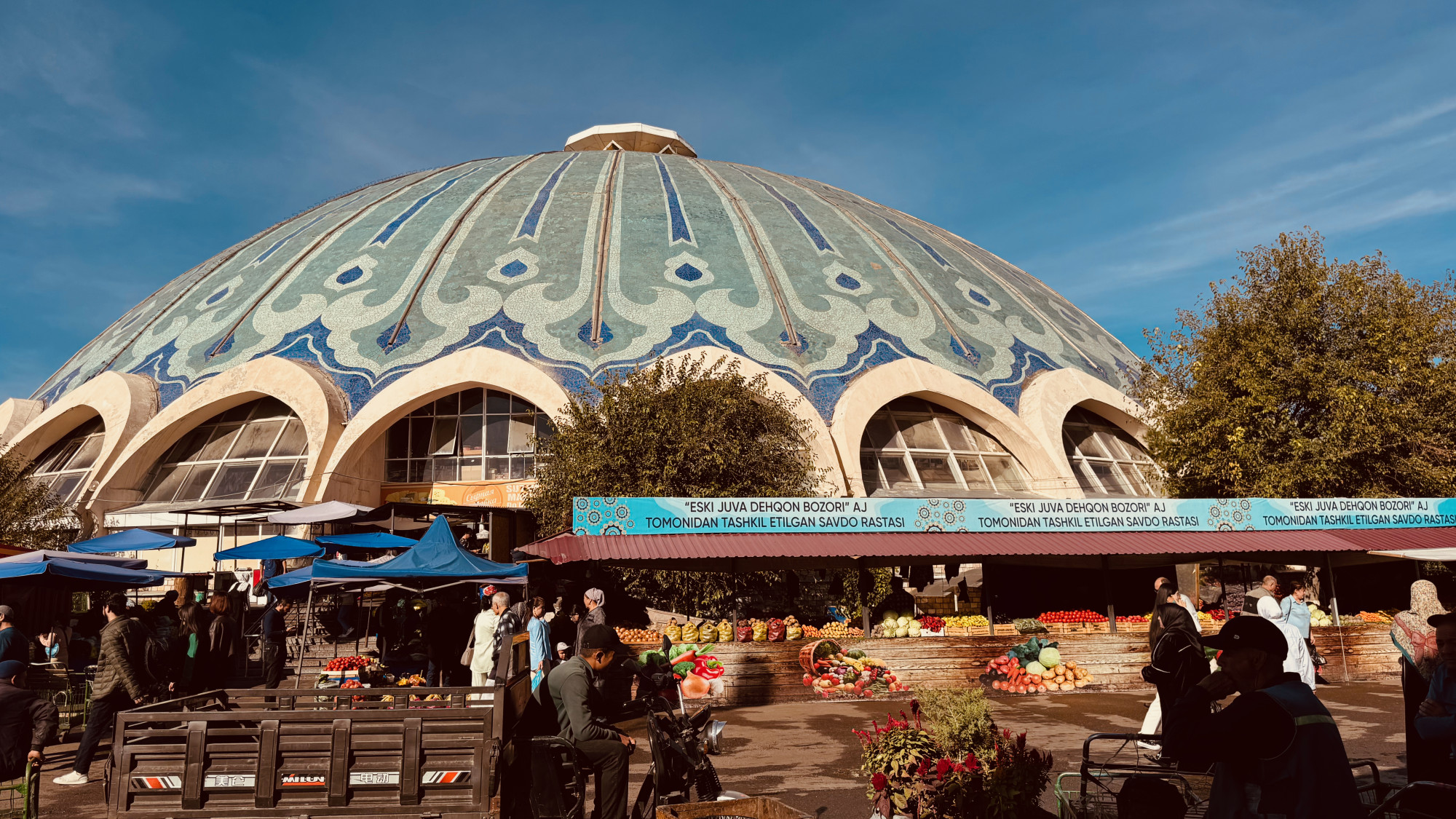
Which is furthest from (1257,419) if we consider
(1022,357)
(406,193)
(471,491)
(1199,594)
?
(406,193)

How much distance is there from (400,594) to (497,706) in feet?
42.7

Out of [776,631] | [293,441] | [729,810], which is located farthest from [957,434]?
[729,810]

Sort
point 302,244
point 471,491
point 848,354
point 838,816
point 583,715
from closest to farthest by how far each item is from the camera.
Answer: point 583,715
point 838,816
point 471,491
point 848,354
point 302,244

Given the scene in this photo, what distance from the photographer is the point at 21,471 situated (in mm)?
20609

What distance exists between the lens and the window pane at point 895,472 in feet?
69.4

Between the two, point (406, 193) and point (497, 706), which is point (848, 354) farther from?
point (497, 706)

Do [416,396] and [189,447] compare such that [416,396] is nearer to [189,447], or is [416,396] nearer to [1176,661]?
[189,447]

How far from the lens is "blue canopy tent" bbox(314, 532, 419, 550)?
14227 mm

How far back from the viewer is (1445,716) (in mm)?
4117

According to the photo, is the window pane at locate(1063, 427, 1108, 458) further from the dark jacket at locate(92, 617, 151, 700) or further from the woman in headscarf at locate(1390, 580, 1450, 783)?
the dark jacket at locate(92, 617, 151, 700)

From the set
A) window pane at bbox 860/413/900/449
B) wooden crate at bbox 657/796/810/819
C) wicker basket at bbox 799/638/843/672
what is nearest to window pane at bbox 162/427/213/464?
window pane at bbox 860/413/900/449

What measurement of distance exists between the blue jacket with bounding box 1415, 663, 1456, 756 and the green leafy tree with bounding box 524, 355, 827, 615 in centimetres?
1212

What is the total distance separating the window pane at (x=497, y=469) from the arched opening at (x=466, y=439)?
0.06ft

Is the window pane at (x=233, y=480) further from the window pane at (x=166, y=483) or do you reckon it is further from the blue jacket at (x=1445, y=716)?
the blue jacket at (x=1445, y=716)
